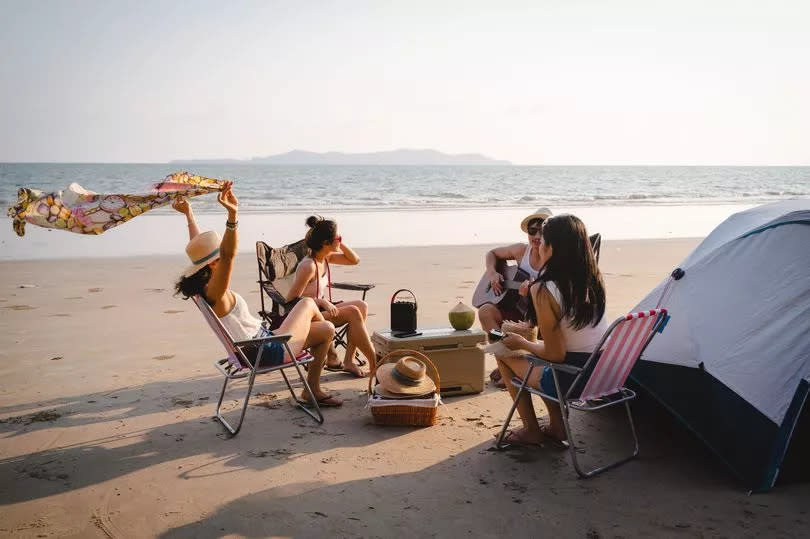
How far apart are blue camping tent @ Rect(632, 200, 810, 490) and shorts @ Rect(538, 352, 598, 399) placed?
1.99 ft

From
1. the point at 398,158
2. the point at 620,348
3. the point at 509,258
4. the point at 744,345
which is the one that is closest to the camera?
the point at 620,348

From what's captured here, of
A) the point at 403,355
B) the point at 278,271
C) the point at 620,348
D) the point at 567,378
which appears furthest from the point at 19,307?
the point at 620,348

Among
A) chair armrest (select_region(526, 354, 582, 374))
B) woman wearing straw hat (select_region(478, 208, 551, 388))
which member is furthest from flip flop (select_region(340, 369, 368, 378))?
chair armrest (select_region(526, 354, 582, 374))

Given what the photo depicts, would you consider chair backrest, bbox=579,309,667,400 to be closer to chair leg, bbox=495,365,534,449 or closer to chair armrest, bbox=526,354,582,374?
chair armrest, bbox=526,354,582,374

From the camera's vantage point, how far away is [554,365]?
362 cm

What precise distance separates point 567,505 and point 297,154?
320ft

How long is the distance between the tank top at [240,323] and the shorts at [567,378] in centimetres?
171

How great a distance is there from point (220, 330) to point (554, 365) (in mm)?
1855

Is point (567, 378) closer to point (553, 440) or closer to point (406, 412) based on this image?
point (553, 440)

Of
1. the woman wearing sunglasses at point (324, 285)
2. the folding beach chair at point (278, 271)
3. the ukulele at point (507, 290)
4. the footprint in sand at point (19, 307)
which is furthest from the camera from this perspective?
the footprint in sand at point (19, 307)

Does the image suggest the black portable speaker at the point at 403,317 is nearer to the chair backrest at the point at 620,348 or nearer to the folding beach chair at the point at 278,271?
the folding beach chair at the point at 278,271

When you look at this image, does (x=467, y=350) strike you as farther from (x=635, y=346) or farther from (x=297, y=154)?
(x=297, y=154)

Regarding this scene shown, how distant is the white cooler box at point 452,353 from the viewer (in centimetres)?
478

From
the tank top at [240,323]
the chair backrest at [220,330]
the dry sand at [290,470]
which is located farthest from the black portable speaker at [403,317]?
the chair backrest at [220,330]
